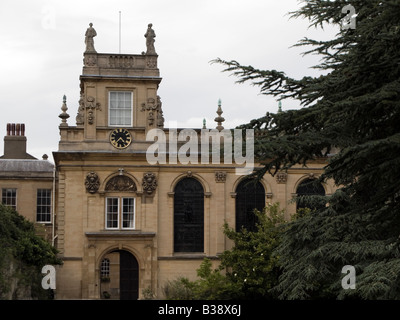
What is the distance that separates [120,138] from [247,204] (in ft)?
25.2

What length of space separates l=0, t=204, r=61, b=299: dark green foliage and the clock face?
689 cm

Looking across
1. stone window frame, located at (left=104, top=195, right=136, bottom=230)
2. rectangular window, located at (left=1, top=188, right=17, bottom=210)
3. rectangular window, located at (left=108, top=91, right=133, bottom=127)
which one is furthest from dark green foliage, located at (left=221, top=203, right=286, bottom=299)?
rectangular window, located at (left=1, top=188, right=17, bottom=210)

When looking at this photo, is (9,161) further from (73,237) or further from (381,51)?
(381,51)

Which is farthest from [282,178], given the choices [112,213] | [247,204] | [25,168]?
[25,168]

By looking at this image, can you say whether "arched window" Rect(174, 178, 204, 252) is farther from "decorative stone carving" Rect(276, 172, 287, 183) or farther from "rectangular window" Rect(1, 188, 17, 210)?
"rectangular window" Rect(1, 188, 17, 210)

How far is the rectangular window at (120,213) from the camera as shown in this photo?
42812 millimetres

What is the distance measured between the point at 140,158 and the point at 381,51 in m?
32.1

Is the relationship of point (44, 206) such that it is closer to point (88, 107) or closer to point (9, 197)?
point (9, 197)

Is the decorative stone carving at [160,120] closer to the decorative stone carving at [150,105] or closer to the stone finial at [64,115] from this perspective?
the decorative stone carving at [150,105]

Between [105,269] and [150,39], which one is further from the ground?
[150,39]

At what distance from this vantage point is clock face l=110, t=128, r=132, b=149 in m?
43.1

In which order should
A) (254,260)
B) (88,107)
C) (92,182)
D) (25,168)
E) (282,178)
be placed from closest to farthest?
(254,260), (92,182), (88,107), (282,178), (25,168)

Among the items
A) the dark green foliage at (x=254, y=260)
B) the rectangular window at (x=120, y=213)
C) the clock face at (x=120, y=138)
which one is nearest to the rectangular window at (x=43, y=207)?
the rectangular window at (x=120, y=213)

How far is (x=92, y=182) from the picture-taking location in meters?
42.6
